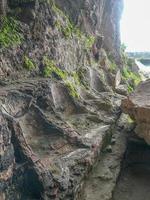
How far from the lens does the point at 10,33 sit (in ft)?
28.0

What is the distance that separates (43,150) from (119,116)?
4.66 m

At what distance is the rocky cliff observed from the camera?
655 cm

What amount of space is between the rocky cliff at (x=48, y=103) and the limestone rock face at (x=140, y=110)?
803 millimetres

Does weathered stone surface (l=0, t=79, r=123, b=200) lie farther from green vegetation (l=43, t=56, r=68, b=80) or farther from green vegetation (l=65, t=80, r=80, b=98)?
green vegetation (l=43, t=56, r=68, b=80)

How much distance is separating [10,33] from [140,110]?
13.4ft

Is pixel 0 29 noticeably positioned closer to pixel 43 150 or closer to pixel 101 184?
pixel 43 150

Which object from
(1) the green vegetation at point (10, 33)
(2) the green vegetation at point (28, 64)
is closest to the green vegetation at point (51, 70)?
(2) the green vegetation at point (28, 64)

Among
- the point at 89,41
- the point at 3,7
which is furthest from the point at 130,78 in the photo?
the point at 3,7

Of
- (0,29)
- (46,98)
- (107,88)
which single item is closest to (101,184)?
(46,98)

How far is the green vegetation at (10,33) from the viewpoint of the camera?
827 centimetres

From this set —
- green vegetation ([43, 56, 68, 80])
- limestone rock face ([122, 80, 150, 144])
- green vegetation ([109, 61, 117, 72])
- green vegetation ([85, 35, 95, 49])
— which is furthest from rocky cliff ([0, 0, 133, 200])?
green vegetation ([109, 61, 117, 72])

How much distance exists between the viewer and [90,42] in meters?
13.9

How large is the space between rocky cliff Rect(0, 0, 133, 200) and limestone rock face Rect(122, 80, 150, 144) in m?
0.80

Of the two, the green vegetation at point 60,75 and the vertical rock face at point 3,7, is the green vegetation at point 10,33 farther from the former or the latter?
the green vegetation at point 60,75
